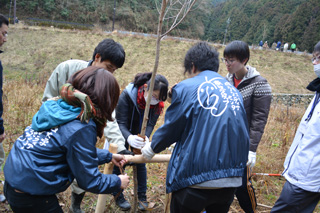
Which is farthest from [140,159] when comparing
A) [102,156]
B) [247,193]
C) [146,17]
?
[146,17]

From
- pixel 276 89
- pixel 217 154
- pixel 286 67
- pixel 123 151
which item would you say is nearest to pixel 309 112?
pixel 217 154

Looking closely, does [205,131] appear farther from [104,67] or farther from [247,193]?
[247,193]

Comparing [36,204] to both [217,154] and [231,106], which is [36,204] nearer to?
[217,154]

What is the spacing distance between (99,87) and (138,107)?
45.5 inches

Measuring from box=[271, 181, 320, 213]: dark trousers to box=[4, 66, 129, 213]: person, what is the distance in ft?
4.90

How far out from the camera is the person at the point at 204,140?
4.48ft

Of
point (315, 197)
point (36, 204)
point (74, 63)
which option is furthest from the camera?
point (74, 63)

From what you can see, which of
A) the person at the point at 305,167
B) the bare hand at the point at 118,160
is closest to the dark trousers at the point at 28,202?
the bare hand at the point at 118,160

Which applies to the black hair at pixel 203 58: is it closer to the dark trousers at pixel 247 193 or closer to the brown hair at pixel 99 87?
the brown hair at pixel 99 87

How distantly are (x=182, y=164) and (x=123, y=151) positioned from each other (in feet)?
2.83

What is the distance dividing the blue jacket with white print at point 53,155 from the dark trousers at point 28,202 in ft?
0.24

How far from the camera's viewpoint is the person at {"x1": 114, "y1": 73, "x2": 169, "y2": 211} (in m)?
2.33

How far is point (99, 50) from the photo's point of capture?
6.89 feet

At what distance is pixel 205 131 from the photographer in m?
1.36
